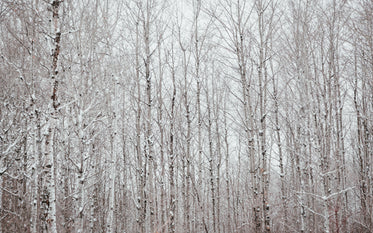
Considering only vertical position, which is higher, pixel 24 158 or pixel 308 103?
pixel 308 103

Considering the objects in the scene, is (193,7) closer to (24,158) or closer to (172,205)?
(172,205)

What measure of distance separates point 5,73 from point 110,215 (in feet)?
20.9

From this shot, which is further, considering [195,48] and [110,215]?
[195,48]

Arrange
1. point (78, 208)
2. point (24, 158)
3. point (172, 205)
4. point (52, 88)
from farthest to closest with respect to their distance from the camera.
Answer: point (24, 158) → point (78, 208) → point (172, 205) → point (52, 88)

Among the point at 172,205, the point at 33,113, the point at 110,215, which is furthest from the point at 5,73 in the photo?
the point at 172,205

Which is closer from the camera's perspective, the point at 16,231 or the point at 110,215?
the point at 110,215

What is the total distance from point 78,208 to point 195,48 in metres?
6.10

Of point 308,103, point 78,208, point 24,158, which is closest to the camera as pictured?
point 308,103

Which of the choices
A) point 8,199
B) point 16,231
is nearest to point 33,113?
point 16,231

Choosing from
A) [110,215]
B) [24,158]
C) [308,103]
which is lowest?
[110,215]

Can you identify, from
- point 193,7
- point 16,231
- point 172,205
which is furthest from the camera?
point 16,231

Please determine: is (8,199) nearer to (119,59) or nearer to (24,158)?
(24,158)

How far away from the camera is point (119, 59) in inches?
386

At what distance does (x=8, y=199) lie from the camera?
11.5 meters
